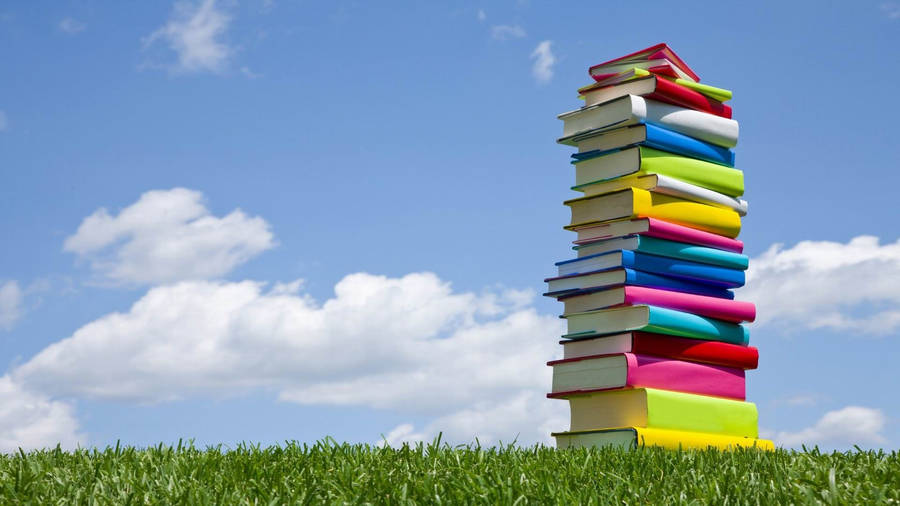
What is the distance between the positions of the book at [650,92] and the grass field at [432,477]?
10.7ft

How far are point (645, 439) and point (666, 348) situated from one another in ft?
2.77

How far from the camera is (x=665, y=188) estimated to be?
23.2 ft

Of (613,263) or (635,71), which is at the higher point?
(635,71)

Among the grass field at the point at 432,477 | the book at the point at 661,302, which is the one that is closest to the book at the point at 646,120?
the book at the point at 661,302

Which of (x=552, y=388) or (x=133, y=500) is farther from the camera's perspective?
(x=552, y=388)

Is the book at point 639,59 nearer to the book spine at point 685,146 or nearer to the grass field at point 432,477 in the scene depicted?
the book spine at point 685,146

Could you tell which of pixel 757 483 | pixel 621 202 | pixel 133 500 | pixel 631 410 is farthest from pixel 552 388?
pixel 133 500

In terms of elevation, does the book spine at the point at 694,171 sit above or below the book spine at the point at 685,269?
above

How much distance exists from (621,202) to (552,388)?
155cm

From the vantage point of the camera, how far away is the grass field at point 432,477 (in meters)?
3.41

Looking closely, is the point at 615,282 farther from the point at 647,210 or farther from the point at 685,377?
the point at 685,377

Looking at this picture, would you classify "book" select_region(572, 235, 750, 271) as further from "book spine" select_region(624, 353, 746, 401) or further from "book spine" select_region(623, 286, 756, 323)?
"book spine" select_region(624, 353, 746, 401)

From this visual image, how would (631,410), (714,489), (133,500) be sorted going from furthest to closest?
1. (631,410)
2. (714,489)
3. (133,500)

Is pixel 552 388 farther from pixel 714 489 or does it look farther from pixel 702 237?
pixel 714 489
